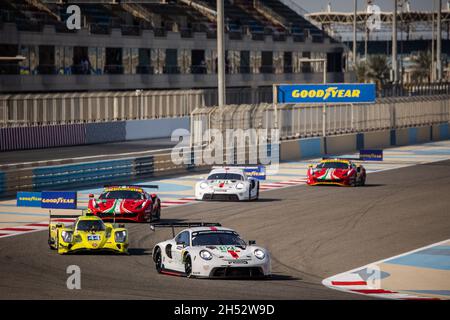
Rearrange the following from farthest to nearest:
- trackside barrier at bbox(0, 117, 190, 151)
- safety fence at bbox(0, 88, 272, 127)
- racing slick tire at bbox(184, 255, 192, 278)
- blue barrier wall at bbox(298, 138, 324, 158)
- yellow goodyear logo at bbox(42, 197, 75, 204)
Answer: blue barrier wall at bbox(298, 138, 324, 158) < trackside barrier at bbox(0, 117, 190, 151) < safety fence at bbox(0, 88, 272, 127) < yellow goodyear logo at bbox(42, 197, 75, 204) < racing slick tire at bbox(184, 255, 192, 278)

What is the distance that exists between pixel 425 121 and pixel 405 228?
44.0 m

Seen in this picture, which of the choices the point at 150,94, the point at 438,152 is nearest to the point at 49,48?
the point at 150,94

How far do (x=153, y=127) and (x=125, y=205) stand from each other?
35050 millimetres

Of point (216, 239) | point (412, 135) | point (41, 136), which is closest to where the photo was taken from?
point (216, 239)

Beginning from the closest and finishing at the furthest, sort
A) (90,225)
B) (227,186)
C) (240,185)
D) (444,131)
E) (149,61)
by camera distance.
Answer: (90,225) < (227,186) < (240,185) < (444,131) < (149,61)

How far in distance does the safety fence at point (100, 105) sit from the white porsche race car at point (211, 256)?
3186 centimetres

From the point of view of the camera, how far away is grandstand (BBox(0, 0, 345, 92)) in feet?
218

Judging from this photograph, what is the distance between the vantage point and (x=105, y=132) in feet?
201

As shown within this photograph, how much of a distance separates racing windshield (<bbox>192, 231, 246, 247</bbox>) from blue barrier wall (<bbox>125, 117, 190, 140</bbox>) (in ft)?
134

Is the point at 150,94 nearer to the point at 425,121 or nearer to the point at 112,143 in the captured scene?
the point at 112,143

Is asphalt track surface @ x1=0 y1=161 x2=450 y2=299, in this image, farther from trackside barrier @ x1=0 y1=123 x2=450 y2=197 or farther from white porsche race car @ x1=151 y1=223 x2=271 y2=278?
trackside barrier @ x1=0 y1=123 x2=450 y2=197

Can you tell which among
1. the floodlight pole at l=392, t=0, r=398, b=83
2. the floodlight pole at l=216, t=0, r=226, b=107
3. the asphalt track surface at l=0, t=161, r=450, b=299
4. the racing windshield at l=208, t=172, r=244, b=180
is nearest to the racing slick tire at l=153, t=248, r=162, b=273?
the asphalt track surface at l=0, t=161, r=450, b=299

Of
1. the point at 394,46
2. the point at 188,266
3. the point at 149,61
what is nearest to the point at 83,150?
the point at 149,61

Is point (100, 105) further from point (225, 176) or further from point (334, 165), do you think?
point (225, 176)
